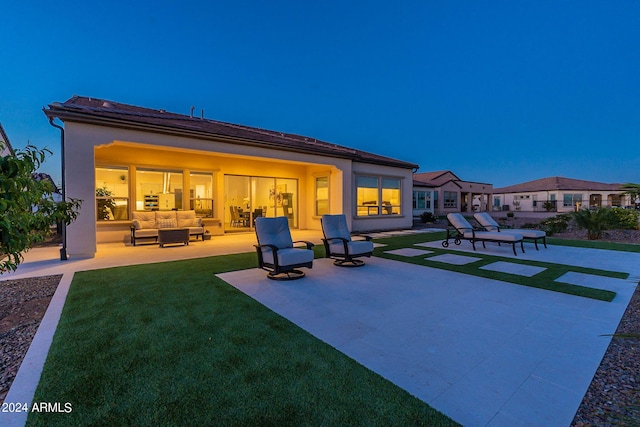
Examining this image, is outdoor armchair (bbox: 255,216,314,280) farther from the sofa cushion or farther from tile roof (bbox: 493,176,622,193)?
tile roof (bbox: 493,176,622,193)

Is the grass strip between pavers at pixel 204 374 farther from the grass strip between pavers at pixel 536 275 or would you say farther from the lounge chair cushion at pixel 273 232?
the grass strip between pavers at pixel 536 275

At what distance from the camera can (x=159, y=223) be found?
1022 centimetres

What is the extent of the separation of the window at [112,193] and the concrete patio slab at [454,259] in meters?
10.7

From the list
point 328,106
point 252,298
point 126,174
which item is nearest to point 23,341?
point 252,298

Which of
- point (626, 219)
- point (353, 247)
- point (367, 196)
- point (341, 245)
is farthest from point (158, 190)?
point (626, 219)

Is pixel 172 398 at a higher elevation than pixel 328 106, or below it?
below

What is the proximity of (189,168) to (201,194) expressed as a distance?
1172 mm

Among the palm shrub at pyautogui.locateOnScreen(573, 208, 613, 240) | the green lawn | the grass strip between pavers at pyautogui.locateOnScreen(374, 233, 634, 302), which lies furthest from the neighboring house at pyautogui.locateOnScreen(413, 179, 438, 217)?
the green lawn

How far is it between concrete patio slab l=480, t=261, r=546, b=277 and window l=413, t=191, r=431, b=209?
1954 centimetres

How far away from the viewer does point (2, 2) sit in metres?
11.2

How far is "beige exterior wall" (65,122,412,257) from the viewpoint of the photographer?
7.45 meters

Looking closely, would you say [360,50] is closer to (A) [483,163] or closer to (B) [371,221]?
(B) [371,221]

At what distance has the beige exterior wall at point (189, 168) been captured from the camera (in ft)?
24.4

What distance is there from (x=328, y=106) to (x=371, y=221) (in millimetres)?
32993
